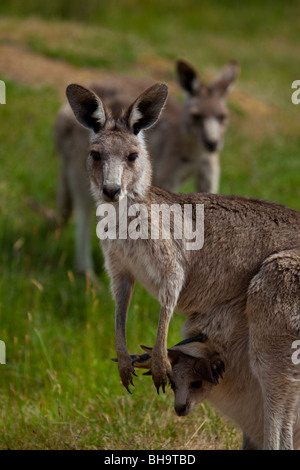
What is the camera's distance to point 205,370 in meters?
3.82

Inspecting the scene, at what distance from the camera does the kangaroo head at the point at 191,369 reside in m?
3.84

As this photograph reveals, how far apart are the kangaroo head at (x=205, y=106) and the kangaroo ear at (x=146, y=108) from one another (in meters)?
4.21

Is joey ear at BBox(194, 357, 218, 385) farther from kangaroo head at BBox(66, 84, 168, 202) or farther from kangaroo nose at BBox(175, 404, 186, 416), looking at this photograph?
kangaroo head at BBox(66, 84, 168, 202)

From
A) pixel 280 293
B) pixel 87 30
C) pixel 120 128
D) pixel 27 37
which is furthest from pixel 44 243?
pixel 87 30

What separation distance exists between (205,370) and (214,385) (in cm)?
18

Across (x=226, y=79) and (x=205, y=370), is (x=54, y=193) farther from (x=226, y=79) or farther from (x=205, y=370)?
(x=205, y=370)

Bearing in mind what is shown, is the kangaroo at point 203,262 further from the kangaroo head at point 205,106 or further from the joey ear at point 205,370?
the kangaroo head at point 205,106

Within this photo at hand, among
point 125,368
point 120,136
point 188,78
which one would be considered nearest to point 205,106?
point 188,78

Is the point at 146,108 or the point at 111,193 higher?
the point at 146,108

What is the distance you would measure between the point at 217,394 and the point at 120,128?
4.85 feet

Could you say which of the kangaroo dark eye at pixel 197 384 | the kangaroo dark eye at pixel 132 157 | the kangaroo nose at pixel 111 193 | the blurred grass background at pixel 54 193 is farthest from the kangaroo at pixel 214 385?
the kangaroo dark eye at pixel 132 157

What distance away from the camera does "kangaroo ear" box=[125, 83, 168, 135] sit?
3928 mm

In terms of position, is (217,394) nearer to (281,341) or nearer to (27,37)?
(281,341)

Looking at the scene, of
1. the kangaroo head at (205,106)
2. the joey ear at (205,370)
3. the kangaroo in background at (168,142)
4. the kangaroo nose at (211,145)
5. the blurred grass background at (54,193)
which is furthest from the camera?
the kangaroo head at (205,106)
